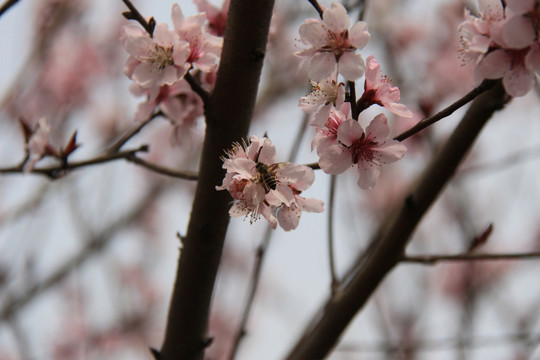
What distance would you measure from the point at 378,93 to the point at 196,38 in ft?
1.40

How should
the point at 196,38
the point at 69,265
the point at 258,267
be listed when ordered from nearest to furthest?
the point at 196,38 → the point at 258,267 → the point at 69,265

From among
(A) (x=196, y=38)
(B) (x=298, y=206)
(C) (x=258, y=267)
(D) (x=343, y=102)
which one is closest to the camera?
(D) (x=343, y=102)

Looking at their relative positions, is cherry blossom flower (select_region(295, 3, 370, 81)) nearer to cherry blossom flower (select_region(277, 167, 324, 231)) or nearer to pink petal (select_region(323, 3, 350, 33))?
pink petal (select_region(323, 3, 350, 33))

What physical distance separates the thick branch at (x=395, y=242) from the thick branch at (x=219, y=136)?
36 cm

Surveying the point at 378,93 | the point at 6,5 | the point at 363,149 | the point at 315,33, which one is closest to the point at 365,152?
the point at 363,149

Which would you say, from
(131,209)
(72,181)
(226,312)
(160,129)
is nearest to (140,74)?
(72,181)

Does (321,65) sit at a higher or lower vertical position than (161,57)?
lower

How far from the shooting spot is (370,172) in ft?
2.97

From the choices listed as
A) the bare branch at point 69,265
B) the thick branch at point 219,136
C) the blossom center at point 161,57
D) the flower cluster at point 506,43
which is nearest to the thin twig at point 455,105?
the flower cluster at point 506,43

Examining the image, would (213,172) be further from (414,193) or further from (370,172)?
(414,193)

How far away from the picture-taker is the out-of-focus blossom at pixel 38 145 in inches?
55.7

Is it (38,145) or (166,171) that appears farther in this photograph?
(38,145)

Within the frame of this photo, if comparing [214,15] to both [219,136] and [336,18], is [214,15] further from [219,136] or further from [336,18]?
[336,18]

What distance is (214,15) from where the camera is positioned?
130cm
